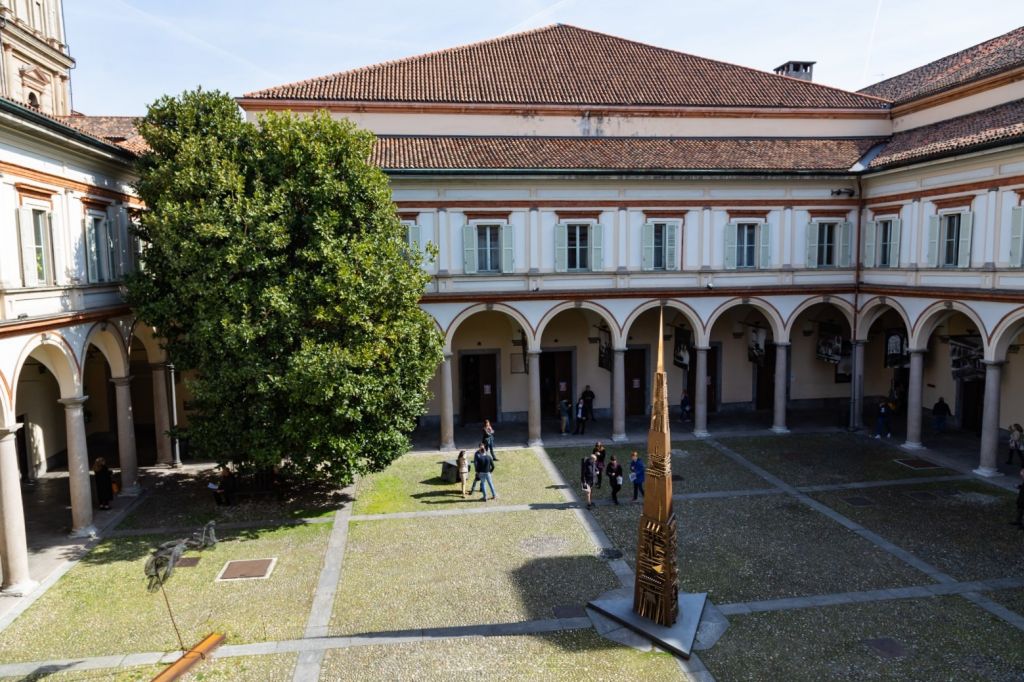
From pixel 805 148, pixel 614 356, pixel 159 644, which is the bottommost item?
pixel 159 644

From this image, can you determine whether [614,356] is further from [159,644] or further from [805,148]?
[159,644]

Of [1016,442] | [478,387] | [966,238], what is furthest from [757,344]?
[478,387]

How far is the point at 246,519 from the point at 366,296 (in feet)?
22.6

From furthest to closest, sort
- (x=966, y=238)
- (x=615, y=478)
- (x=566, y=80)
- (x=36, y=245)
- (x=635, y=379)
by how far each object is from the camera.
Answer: (x=635, y=379)
(x=566, y=80)
(x=966, y=238)
(x=615, y=478)
(x=36, y=245)

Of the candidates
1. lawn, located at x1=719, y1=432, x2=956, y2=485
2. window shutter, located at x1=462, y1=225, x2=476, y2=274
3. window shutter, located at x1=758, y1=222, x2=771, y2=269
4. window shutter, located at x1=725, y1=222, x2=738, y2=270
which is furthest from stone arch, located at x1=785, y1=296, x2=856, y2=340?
window shutter, located at x1=462, y1=225, x2=476, y2=274

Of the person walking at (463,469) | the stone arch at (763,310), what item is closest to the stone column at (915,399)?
the stone arch at (763,310)

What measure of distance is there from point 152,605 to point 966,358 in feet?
86.7

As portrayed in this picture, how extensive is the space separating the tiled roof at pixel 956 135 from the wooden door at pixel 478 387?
649 inches

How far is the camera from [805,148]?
28.3m

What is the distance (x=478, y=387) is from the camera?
29281mm

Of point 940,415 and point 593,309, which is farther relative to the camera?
point 940,415

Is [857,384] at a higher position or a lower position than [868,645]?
higher

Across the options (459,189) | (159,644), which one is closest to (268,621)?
(159,644)

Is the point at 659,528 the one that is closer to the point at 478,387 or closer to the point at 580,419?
the point at 580,419
